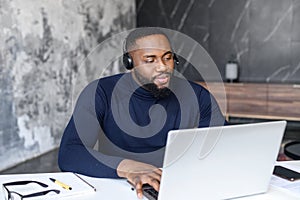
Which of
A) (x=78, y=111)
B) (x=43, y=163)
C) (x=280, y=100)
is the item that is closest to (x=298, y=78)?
(x=280, y=100)

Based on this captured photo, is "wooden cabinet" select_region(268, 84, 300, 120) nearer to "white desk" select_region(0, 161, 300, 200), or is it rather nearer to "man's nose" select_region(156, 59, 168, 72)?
"man's nose" select_region(156, 59, 168, 72)

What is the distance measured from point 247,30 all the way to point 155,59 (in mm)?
2979

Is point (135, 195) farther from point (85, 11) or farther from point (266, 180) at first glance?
point (85, 11)

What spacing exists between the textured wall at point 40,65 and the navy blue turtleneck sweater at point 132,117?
176 cm

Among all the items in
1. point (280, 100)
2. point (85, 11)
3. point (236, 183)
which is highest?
point (85, 11)

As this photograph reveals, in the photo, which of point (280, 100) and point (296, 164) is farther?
point (280, 100)

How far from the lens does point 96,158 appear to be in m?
1.40

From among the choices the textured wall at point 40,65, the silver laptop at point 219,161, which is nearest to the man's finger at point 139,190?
the silver laptop at point 219,161

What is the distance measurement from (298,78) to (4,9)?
3015 mm

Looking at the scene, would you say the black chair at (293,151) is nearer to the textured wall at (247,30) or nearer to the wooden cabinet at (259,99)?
the wooden cabinet at (259,99)

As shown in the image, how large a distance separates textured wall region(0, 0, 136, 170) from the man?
176 cm

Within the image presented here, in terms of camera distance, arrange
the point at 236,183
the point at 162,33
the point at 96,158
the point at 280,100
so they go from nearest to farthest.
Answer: the point at 236,183
the point at 96,158
the point at 162,33
the point at 280,100

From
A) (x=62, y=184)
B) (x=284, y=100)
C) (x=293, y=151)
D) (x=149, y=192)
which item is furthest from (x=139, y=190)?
(x=284, y=100)

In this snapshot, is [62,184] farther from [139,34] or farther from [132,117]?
[139,34]
